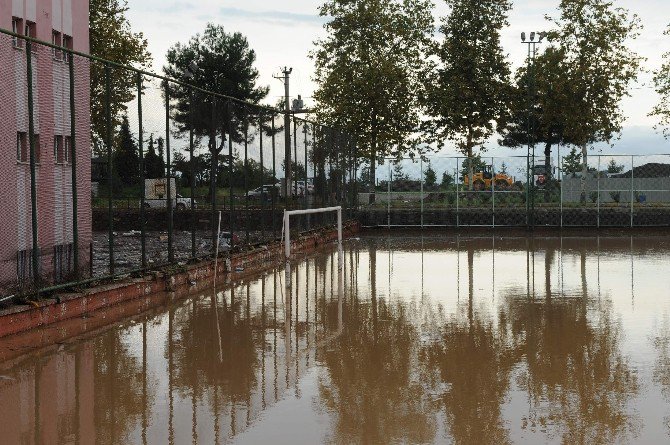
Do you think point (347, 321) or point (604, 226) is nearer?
point (347, 321)

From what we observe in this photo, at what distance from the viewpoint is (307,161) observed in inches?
1128

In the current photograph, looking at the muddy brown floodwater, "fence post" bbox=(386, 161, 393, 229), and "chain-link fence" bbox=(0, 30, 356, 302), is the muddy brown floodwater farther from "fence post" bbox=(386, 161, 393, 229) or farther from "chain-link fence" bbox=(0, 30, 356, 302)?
"fence post" bbox=(386, 161, 393, 229)

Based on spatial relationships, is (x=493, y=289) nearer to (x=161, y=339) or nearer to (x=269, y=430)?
(x=161, y=339)

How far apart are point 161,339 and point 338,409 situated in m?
4.12

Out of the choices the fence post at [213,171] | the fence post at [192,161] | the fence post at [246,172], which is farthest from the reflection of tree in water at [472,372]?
the fence post at [246,172]

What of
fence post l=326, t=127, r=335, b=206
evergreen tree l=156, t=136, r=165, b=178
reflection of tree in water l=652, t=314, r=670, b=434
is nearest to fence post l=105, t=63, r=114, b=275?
evergreen tree l=156, t=136, r=165, b=178

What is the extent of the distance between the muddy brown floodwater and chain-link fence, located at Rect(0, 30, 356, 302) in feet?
4.22

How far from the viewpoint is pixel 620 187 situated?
40156mm

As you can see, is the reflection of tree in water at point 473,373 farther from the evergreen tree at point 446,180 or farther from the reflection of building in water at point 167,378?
the evergreen tree at point 446,180

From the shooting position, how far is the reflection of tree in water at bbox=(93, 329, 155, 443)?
759 cm

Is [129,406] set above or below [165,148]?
below

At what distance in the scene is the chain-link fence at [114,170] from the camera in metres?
13.0

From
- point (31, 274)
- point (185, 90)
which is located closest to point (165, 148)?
point (185, 90)

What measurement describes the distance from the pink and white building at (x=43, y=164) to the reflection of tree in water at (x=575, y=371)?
223 inches
